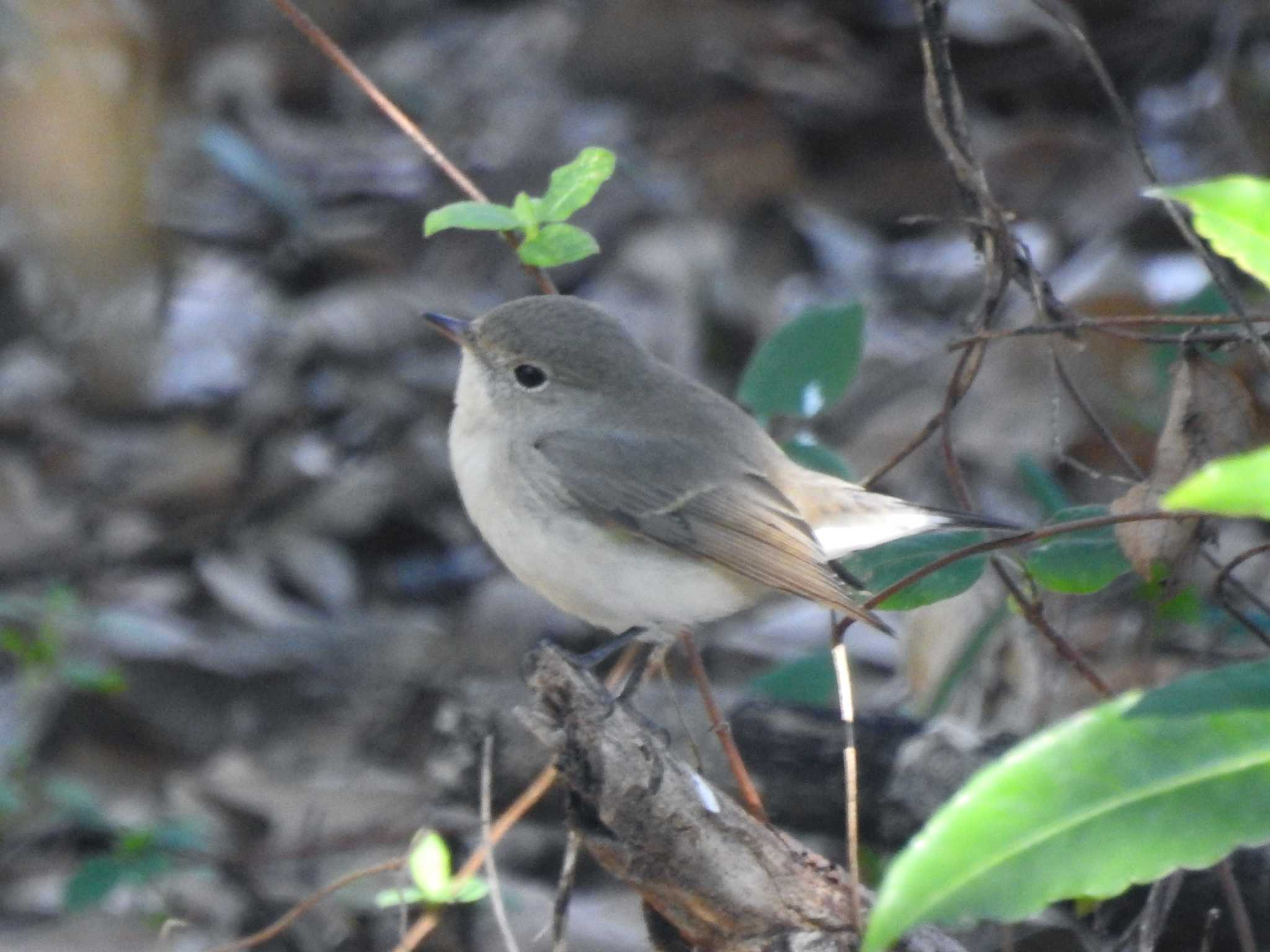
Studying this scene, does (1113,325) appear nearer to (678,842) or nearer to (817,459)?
(817,459)

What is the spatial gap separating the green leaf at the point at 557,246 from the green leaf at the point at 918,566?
926mm

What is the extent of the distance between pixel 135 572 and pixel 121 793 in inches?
41.4

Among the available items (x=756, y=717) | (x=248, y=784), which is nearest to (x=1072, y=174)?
(x=756, y=717)

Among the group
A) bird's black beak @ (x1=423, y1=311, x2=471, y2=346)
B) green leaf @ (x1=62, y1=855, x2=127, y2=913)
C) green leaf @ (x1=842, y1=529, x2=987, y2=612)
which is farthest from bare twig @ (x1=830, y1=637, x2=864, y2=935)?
green leaf @ (x1=62, y1=855, x2=127, y2=913)

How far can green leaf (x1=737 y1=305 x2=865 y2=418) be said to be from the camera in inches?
157

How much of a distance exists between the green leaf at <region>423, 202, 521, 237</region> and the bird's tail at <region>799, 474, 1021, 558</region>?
1247 millimetres

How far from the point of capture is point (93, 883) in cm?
407

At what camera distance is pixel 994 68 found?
25.6ft

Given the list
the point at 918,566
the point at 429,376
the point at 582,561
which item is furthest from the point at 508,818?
the point at 429,376

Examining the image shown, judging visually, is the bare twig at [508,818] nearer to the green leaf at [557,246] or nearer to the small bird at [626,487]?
the small bird at [626,487]

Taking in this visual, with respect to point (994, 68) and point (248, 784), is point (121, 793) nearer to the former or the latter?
point (248, 784)

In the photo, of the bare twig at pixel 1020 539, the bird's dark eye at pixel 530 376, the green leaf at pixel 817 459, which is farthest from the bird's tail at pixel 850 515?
the bird's dark eye at pixel 530 376

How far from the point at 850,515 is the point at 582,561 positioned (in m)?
0.72

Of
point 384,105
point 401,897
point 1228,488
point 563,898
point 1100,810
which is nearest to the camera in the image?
point 1228,488
